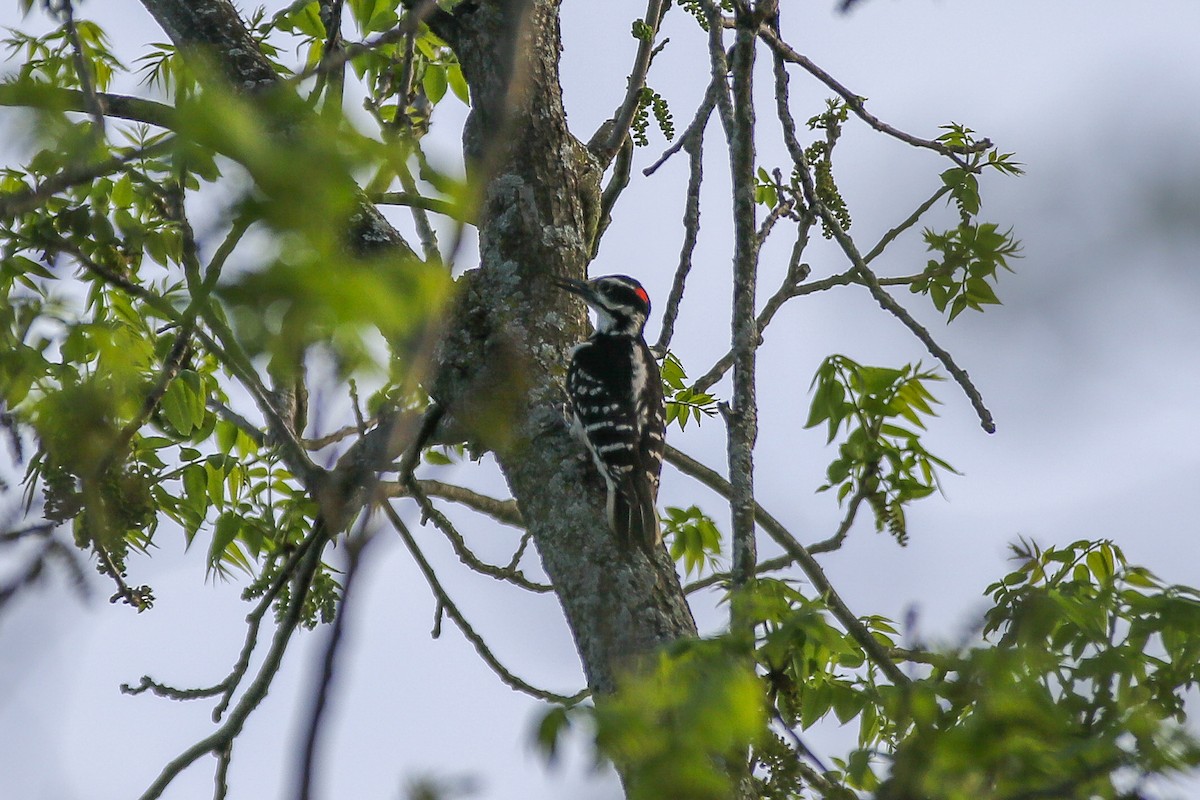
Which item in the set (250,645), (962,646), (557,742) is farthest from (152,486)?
(962,646)

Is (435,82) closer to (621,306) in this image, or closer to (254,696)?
(621,306)

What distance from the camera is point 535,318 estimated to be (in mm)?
4016

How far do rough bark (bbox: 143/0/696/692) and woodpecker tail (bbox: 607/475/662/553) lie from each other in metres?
0.03

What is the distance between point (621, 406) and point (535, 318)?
1.34 meters

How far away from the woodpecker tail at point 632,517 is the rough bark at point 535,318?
0.11ft

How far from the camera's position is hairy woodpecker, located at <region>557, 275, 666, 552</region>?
3.62 metres

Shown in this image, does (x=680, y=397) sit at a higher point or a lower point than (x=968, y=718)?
higher

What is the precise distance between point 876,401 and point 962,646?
7.17 feet

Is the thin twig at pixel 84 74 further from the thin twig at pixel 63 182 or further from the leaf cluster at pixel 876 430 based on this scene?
the leaf cluster at pixel 876 430

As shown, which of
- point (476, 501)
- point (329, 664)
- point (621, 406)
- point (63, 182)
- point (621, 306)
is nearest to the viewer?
point (329, 664)

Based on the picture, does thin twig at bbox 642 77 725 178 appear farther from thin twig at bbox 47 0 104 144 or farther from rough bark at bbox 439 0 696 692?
thin twig at bbox 47 0 104 144

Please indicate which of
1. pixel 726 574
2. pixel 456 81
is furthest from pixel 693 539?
pixel 456 81

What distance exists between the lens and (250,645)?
3984 mm

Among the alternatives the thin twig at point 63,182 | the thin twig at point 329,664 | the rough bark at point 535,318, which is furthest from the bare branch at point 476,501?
the thin twig at point 329,664
